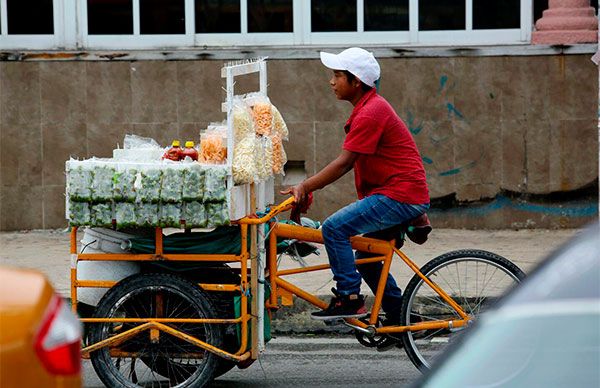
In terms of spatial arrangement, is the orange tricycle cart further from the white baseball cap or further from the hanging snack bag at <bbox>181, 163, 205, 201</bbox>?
the white baseball cap

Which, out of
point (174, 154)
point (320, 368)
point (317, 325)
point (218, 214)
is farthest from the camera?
point (317, 325)

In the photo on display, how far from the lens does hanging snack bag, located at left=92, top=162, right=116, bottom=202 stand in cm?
686

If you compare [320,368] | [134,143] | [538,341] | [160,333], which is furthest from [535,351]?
[320,368]

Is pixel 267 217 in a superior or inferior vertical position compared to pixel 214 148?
inferior

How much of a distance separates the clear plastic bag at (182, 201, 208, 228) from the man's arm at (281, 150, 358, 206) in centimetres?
49

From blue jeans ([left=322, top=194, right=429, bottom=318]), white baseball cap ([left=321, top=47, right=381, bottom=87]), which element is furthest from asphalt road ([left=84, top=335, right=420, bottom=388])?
white baseball cap ([left=321, top=47, right=381, bottom=87])

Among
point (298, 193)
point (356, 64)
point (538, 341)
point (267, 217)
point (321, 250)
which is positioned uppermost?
point (356, 64)

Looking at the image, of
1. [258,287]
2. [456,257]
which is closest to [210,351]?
[258,287]

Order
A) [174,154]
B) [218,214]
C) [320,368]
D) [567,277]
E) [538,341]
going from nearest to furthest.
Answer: [538,341] < [567,277] < [218,214] < [174,154] < [320,368]

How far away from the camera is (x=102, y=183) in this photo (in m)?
6.87

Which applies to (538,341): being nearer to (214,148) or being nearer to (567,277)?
(567,277)

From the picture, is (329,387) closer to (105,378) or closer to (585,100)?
(105,378)

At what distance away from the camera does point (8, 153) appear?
13.4 m

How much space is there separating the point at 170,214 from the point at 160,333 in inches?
25.4
